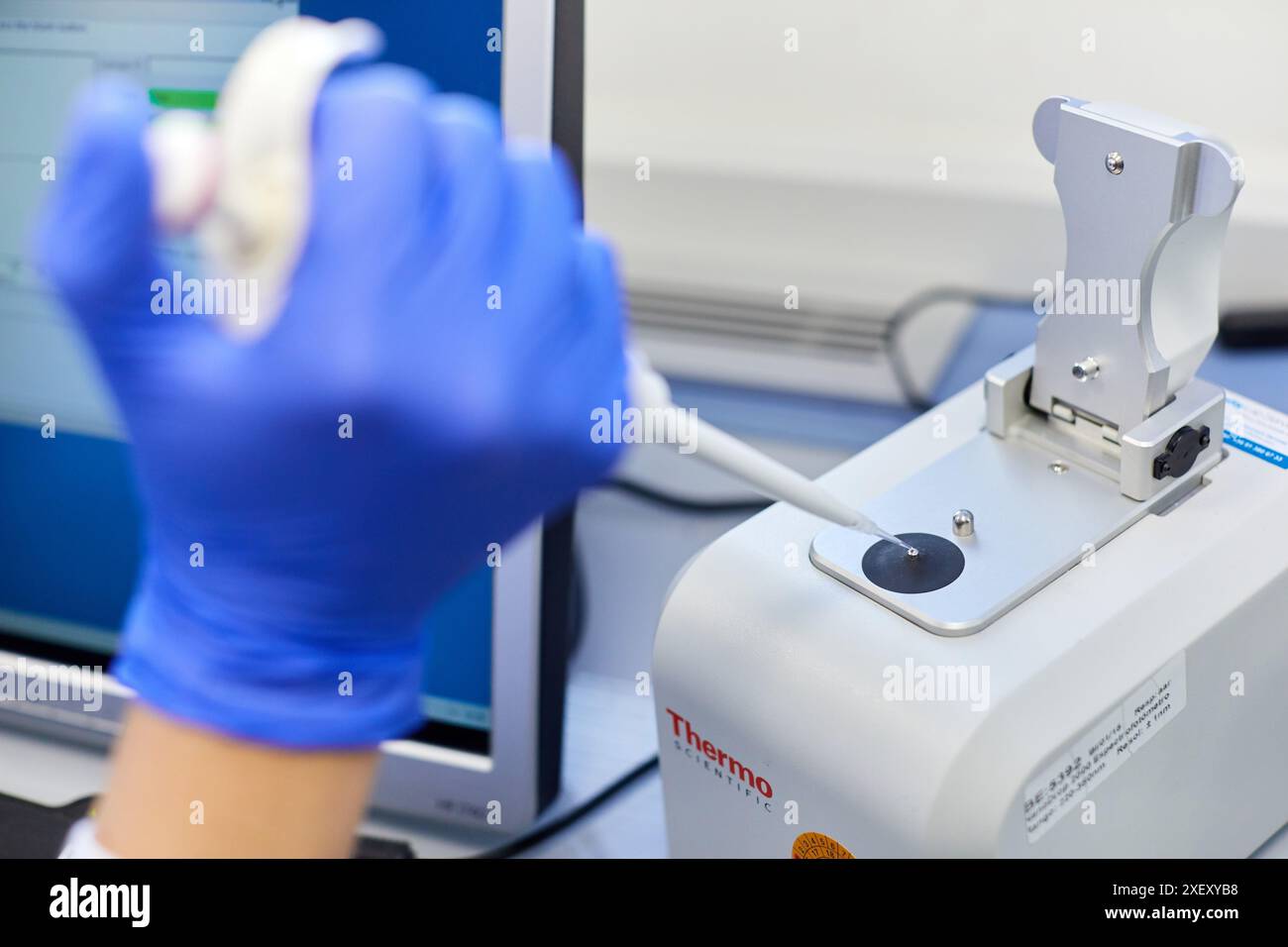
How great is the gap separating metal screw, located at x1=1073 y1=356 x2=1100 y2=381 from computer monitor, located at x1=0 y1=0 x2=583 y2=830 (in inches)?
7.2

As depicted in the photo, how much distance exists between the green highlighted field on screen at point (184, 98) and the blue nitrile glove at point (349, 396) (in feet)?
0.77

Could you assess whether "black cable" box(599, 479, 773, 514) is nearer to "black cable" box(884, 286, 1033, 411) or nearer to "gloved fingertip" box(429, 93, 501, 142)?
"black cable" box(884, 286, 1033, 411)

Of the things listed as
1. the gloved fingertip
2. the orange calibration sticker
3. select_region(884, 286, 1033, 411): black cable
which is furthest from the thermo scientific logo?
select_region(884, 286, 1033, 411): black cable

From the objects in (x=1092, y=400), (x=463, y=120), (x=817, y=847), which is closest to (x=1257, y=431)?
(x=1092, y=400)

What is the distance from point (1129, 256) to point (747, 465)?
16 cm

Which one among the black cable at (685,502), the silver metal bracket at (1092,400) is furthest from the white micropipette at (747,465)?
the black cable at (685,502)

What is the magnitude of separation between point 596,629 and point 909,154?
33cm

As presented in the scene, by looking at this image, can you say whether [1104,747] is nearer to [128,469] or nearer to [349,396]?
[349,396]

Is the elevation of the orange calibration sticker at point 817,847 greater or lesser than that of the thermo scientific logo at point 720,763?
lesser

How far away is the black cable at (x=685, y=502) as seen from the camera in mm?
720

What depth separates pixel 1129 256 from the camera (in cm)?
45

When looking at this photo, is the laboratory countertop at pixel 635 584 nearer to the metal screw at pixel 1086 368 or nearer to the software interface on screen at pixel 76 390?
the software interface on screen at pixel 76 390

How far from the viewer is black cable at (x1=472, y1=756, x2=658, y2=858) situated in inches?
22.5
